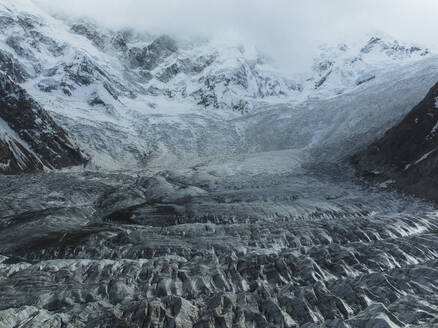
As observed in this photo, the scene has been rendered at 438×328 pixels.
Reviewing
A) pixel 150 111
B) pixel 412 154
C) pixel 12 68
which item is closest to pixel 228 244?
pixel 412 154

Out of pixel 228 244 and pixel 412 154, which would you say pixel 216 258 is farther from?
pixel 412 154

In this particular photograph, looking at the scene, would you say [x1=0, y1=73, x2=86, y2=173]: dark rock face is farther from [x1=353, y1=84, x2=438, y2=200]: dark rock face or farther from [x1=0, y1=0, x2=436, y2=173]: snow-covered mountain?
[x1=353, y1=84, x2=438, y2=200]: dark rock face

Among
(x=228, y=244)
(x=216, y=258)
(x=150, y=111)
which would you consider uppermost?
(x=216, y=258)

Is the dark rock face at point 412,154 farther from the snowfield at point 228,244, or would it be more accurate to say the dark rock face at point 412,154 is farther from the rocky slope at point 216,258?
the rocky slope at point 216,258

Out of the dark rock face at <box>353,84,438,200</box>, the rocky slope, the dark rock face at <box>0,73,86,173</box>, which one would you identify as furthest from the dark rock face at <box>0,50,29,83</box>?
the dark rock face at <box>353,84,438,200</box>

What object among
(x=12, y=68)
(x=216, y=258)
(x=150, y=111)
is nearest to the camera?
(x=216, y=258)

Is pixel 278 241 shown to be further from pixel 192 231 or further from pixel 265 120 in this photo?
pixel 265 120

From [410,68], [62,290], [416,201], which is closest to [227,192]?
[416,201]
